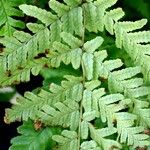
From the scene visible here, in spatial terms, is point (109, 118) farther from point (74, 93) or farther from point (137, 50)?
point (137, 50)

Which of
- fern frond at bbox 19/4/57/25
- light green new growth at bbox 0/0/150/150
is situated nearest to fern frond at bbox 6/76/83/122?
light green new growth at bbox 0/0/150/150

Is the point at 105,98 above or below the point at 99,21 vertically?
below

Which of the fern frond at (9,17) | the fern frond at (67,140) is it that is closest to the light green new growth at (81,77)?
the fern frond at (67,140)

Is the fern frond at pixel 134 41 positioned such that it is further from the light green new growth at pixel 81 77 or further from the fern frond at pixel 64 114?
the fern frond at pixel 64 114

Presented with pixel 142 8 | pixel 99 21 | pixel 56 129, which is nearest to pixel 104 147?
pixel 56 129

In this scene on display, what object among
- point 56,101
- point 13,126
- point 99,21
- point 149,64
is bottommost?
point 13,126

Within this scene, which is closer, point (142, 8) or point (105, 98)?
point (105, 98)

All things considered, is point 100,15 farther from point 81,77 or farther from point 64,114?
point 64,114
